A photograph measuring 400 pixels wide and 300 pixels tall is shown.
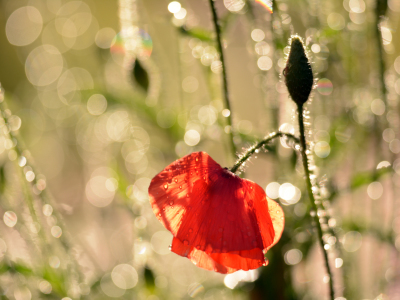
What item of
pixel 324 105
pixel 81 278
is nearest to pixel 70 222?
pixel 81 278

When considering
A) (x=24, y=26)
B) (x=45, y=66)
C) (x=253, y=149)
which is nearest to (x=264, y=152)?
(x=253, y=149)

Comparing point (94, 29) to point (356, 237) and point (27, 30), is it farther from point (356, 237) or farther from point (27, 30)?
point (356, 237)

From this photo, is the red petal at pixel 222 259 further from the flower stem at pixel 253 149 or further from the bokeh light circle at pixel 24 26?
the bokeh light circle at pixel 24 26

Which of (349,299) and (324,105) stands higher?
(324,105)

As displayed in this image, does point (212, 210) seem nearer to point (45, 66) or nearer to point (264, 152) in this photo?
point (264, 152)

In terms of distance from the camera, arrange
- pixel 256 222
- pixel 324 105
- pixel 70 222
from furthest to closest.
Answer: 1. pixel 70 222
2. pixel 324 105
3. pixel 256 222

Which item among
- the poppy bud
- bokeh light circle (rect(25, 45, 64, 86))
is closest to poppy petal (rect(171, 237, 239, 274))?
the poppy bud
